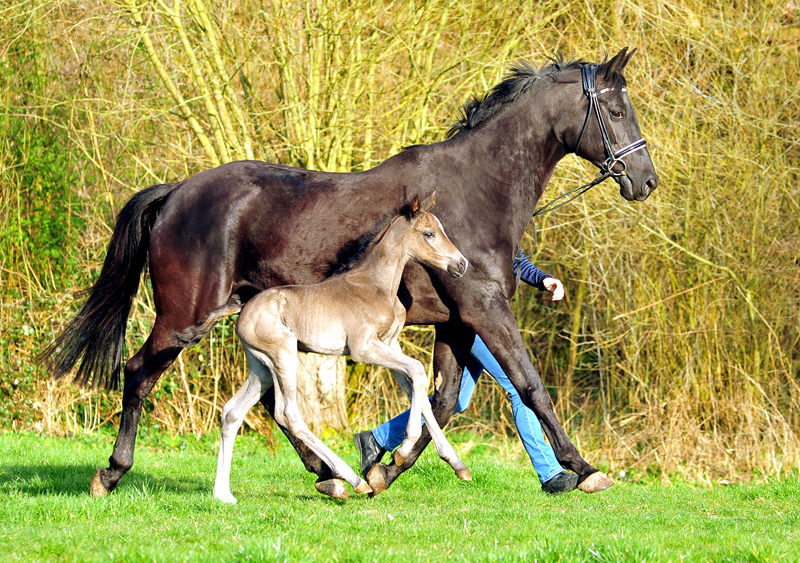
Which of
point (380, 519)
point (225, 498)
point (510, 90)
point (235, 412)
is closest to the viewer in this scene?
point (380, 519)

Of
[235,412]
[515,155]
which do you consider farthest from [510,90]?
[235,412]

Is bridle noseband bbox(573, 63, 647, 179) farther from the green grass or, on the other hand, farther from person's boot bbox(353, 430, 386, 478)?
person's boot bbox(353, 430, 386, 478)

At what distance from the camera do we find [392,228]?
16.8ft

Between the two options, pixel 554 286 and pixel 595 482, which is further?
pixel 554 286

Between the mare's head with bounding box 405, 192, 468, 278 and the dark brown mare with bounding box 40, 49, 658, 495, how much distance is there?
250mm

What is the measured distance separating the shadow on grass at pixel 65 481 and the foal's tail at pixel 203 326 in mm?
929

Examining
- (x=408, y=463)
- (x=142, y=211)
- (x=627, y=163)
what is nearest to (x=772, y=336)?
(x=627, y=163)

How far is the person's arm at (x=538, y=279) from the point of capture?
563cm

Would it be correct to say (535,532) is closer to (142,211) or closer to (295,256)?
(295,256)

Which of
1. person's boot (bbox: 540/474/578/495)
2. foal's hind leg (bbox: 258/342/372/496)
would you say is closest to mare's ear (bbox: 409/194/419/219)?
foal's hind leg (bbox: 258/342/372/496)

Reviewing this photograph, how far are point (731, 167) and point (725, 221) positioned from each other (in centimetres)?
58

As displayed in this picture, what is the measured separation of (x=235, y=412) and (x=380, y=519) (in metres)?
1.10

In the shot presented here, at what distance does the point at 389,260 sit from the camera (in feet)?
16.8

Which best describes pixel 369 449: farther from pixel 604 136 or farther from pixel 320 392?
pixel 320 392
